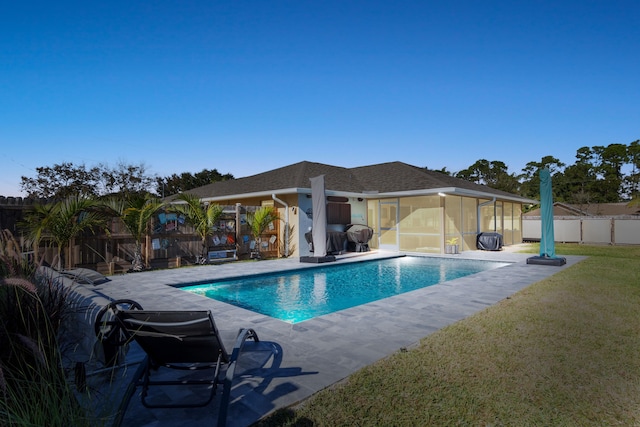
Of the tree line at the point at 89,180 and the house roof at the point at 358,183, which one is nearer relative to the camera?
the house roof at the point at 358,183

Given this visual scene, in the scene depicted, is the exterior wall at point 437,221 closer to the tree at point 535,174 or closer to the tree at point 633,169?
the tree at point 535,174

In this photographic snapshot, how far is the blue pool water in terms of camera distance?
25.0ft

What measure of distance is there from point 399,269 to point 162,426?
429 inches

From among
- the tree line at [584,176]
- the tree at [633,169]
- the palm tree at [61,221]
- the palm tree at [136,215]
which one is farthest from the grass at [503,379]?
the tree at [633,169]

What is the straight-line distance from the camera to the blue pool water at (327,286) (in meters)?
7.62

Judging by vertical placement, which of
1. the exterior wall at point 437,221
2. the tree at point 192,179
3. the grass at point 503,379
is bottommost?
the grass at point 503,379

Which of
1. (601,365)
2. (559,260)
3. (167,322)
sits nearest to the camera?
(167,322)

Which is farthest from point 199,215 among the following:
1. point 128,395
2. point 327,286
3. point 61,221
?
point 128,395

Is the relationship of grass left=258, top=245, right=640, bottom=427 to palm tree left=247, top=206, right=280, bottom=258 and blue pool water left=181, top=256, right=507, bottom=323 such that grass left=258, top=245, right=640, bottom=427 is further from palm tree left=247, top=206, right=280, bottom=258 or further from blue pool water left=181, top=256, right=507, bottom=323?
palm tree left=247, top=206, right=280, bottom=258

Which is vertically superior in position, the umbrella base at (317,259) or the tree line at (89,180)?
the tree line at (89,180)

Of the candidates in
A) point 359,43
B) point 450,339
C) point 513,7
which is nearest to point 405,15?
point 359,43

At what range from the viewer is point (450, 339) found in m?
4.45

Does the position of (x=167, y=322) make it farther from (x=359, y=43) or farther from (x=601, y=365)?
(x=359, y=43)

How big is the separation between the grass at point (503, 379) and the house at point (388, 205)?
34.0ft
